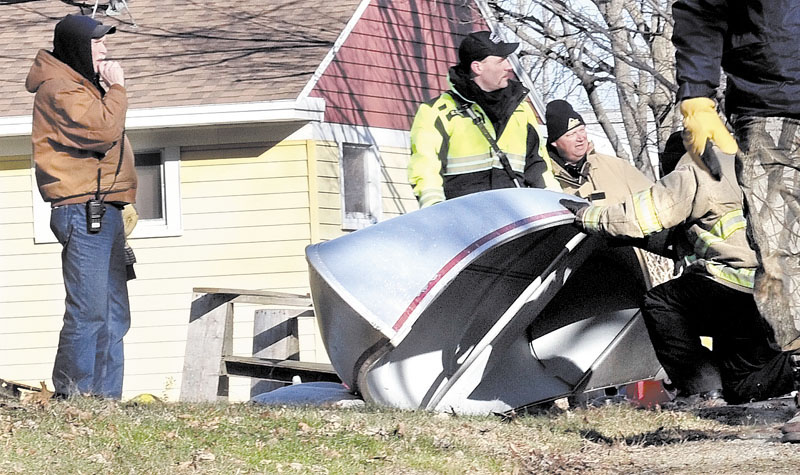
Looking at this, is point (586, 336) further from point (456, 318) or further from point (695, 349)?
point (695, 349)

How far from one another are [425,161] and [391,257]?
4.05 feet

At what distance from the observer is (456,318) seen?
709cm

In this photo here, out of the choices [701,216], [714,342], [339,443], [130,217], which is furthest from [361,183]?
[339,443]

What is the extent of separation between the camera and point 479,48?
745cm

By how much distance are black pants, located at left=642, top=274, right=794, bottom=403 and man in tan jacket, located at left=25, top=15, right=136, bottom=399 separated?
271cm

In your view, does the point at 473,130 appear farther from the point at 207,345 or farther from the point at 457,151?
the point at 207,345

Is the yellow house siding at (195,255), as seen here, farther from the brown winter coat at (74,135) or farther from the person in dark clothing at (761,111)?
the person in dark clothing at (761,111)

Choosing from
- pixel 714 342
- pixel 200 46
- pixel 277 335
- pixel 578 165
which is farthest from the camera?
pixel 200 46

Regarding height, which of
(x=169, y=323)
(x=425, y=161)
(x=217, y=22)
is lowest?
(x=169, y=323)

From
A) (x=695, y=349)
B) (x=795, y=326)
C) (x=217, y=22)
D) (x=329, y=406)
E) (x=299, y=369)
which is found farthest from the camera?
(x=217, y=22)

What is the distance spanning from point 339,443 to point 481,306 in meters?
2.23

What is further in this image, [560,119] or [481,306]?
[560,119]

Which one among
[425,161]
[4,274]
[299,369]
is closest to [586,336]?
[425,161]

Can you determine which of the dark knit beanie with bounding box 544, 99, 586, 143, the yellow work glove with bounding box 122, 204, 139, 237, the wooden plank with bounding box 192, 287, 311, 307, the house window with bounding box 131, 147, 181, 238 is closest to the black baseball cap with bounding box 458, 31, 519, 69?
the dark knit beanie with bounding box 544, 99, 586, 143
